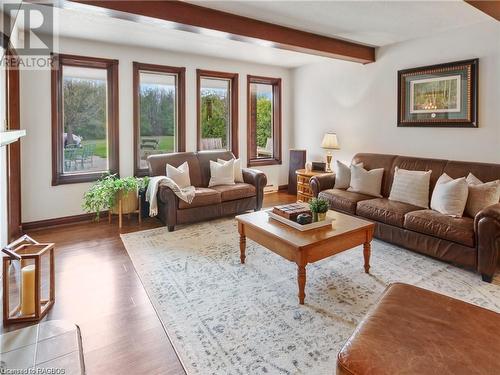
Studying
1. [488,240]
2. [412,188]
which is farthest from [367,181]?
[488,240]

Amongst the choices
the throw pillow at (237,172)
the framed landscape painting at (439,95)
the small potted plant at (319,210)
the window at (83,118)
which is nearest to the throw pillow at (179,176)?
the throw pillow at (237,172)

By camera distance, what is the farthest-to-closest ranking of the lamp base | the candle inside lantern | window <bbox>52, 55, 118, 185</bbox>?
the lamp base
window <bbox>52, 55, 118, 185</bbox>
the candle inside lantern

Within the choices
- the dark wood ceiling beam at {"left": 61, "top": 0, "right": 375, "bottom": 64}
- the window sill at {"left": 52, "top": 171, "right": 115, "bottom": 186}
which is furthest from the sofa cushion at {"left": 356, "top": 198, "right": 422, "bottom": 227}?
the window sill at {"left": 52, "top": 171, "right": 115, "bottom": 186}

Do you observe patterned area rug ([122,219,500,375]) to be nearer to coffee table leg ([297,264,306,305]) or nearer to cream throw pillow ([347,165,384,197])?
coffee table leg ([297,264,306,305])

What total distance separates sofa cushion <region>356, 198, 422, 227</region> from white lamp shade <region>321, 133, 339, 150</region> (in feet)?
5.50

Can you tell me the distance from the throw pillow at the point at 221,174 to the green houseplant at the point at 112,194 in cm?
96

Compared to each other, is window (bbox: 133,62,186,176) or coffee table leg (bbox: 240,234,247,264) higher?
window (bbox: 133,62,186,176)

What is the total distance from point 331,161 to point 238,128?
5.83 feet

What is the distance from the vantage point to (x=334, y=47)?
4.30m

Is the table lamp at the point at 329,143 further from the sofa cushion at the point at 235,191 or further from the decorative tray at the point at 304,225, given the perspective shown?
the decorative tray at the point at 304,225

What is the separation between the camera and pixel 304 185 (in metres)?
5.51

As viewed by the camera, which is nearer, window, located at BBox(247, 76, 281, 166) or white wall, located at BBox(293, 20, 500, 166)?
white wall, located at BBox(293, 20, 500, 166)

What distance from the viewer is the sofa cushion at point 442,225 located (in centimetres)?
288

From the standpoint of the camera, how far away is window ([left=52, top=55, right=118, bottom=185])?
4.34 metres
